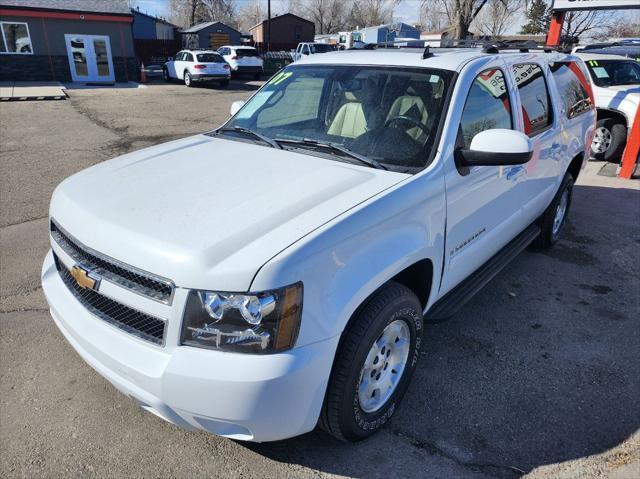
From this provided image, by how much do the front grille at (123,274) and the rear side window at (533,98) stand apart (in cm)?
301

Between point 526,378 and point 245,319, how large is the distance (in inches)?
84.0

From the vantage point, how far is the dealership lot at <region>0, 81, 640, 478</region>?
2451 mm

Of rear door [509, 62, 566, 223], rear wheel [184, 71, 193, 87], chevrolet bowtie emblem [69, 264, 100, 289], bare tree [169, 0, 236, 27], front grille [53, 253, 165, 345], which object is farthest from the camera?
bare tree [169, 0, 236, 27]

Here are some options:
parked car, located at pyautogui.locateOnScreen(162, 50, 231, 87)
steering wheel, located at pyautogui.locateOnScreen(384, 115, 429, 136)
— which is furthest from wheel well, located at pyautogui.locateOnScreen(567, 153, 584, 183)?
parked car, located at pyautogui.locateOnScreen(162, 50, 231, 87)

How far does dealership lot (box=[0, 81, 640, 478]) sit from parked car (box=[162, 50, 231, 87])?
1885cm

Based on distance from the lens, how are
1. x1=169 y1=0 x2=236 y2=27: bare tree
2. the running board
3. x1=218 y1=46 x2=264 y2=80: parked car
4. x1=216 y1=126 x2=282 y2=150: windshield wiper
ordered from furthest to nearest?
x1=169 y1=0 x2=236 y2=27: bare tree
x1=218 y1=46 x2=264 y2=80: parked car
x1=216 y1=126 x2=282 y2=150: windshield wiper
the running board

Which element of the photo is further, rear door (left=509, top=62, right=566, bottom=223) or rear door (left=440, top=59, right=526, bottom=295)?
rear door (left=509, top=62, right=566, bottom=223)

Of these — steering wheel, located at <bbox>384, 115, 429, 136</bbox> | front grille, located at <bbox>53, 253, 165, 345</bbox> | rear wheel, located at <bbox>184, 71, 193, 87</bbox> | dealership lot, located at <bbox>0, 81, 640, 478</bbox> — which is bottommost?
rear wheel, located at <bbox>184, 71, 193, 87</bbox>

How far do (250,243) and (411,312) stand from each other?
1027 mm

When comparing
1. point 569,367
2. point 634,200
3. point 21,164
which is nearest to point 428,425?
point 569,367

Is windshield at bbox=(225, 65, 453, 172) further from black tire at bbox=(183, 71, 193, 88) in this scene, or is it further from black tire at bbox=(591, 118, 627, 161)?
black tire at bbox=(183, 71, 193, 88)

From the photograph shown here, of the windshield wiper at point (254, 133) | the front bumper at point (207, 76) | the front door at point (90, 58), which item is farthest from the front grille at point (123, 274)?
the front door at point (90, 58)

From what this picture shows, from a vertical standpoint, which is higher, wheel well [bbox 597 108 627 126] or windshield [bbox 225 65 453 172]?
windshield [bbox 225 65 453 172]

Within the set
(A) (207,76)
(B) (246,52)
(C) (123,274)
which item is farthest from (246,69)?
(C) (123,274)
